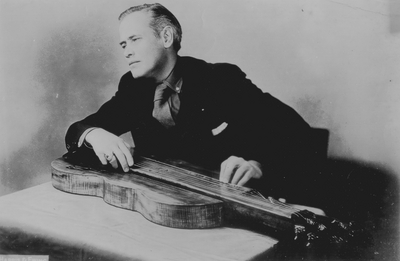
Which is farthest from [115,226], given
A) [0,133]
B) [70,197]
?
[0,133]

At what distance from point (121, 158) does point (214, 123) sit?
14.2 inches

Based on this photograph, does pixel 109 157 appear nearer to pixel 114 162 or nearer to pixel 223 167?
pixel 114 162

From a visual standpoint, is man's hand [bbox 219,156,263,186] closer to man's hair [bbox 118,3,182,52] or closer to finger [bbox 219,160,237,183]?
finger [bbox 219,160,237,183]

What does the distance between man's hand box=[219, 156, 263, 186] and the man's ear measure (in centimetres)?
50

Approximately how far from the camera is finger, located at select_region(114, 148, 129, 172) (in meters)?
1.58

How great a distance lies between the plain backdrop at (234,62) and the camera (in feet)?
5.10

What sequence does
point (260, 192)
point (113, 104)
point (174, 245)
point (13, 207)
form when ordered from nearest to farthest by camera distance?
point (174, 245), point (260, 192), point (13, 207), point (113, 104)

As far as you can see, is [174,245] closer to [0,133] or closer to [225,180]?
[225,180]

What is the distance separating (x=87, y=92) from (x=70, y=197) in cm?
43

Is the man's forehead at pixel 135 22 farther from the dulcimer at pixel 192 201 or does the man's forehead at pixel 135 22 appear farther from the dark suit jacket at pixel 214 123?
the dulcimer at pixel 192 201

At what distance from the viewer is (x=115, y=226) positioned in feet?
4.75

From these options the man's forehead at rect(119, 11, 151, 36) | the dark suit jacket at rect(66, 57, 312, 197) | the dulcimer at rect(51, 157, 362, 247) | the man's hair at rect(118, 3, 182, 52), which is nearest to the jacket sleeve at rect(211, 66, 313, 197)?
the dark suit jacket at rect(66, 57, 312, 197)

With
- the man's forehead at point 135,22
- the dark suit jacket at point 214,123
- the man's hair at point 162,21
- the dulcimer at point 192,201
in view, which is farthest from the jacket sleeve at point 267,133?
the man's forehead at point 135,22

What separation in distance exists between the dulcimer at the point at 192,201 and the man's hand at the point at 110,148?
38mm
